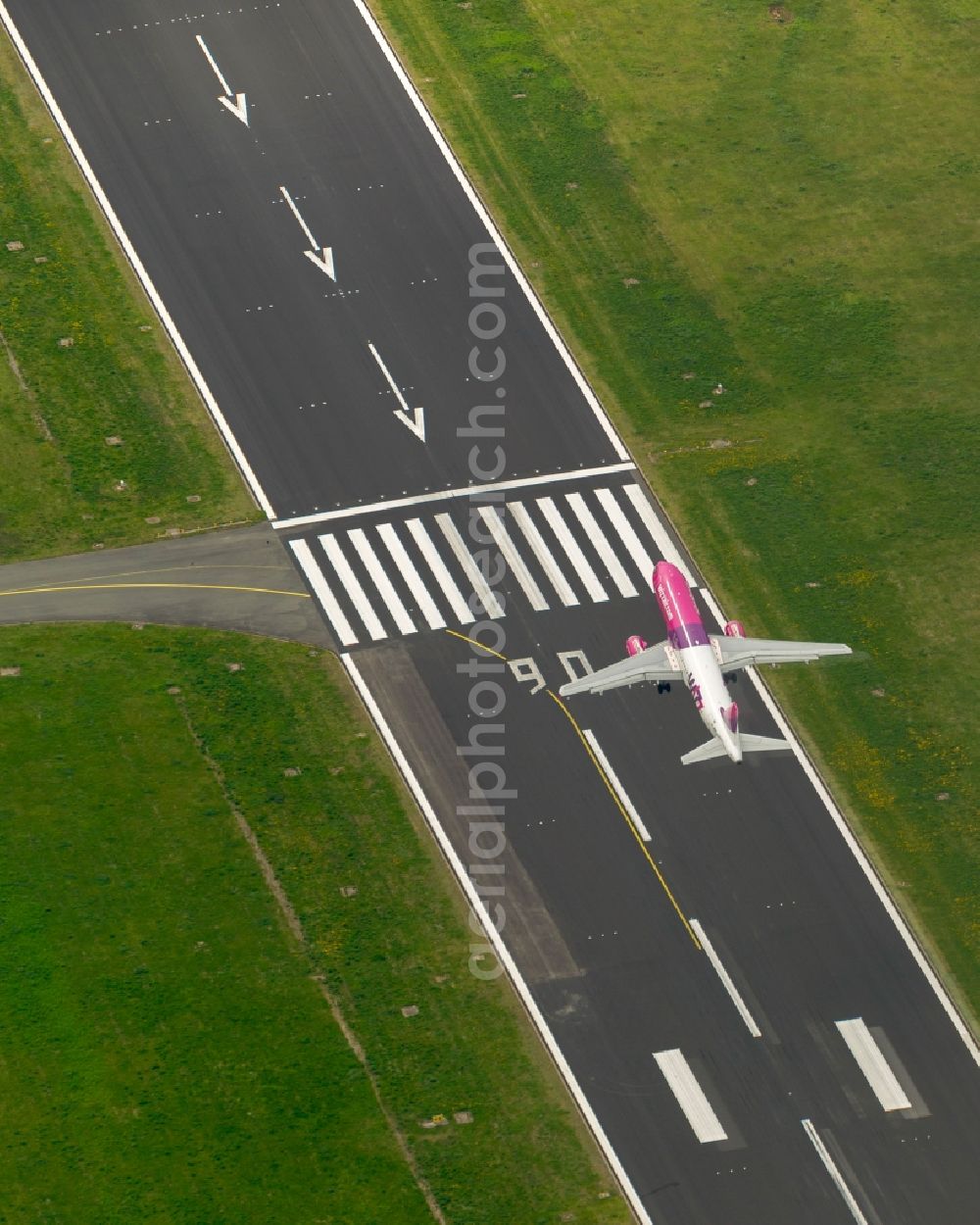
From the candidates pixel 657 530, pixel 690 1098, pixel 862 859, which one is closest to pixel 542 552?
pixel 657 530

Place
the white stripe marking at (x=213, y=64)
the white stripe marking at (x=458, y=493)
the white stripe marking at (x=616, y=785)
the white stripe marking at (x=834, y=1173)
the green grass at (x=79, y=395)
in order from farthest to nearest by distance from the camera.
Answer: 1. the white stripe marking at (x=213, y=64)
2. the white stripe marking at (x=458, y=493)
3. the green grass at (x=79, y=395)
4. the white stripe marking at (x=616, y=785)
5. the white stripe marking at (x=834, y=1173)

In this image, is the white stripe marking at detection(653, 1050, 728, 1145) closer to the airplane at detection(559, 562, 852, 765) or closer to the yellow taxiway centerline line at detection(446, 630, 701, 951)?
the yellow taxiway centerline line at detection(446, 630, 701, 951)

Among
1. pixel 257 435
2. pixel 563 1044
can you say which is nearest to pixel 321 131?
pixel 257 435

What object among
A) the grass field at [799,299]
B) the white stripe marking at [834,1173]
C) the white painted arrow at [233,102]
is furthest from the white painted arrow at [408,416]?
the white stripe marking at [834,1173]

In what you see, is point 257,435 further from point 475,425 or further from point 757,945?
point 757,945

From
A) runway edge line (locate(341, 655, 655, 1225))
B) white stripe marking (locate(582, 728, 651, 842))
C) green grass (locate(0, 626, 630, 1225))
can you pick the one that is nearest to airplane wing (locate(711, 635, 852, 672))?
white stripe marking (locate(582, 728, 651, 842))

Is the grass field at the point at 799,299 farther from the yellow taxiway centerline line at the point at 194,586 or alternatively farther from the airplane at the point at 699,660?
the yellow taxiway centerline line at the point at 194,586

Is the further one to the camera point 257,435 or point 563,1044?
point 257,435
